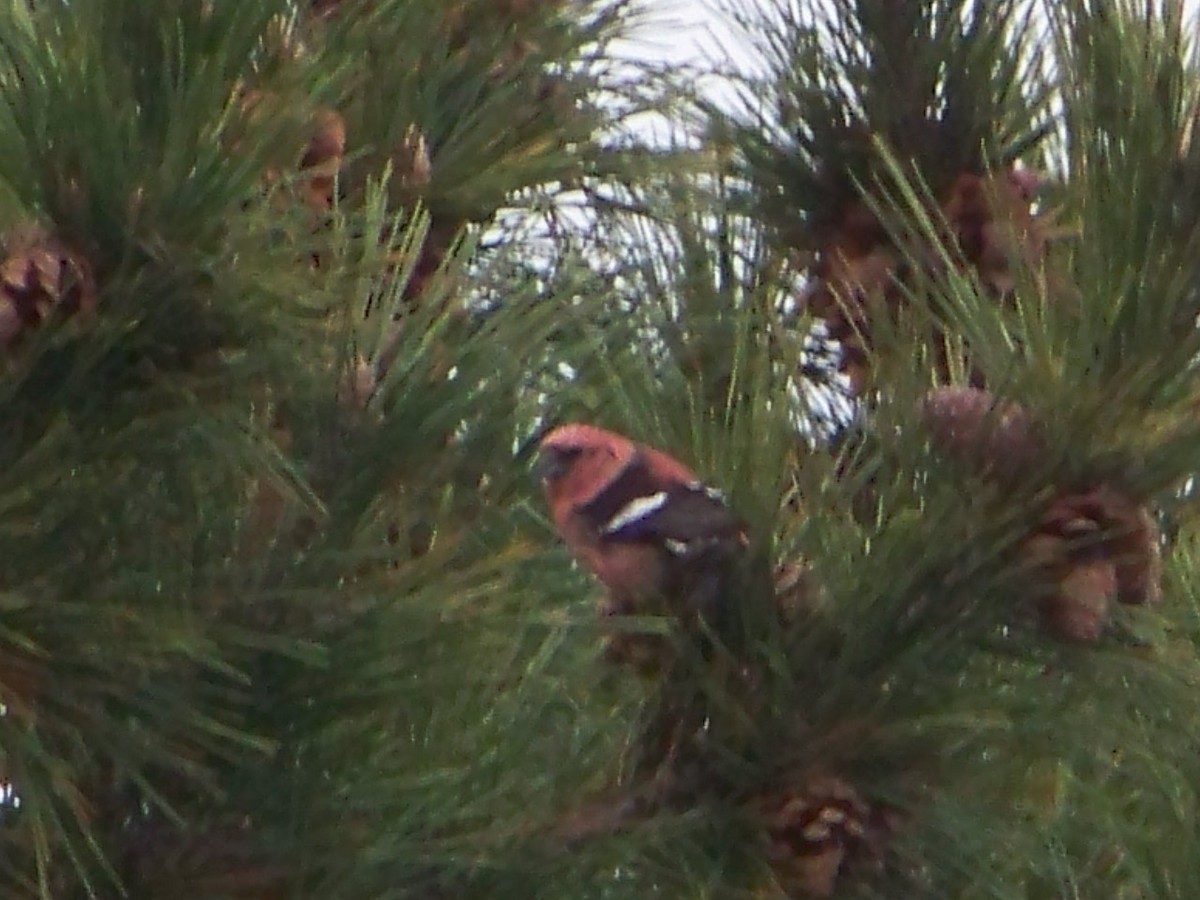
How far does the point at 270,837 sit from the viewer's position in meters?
0.64

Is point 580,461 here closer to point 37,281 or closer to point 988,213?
point 37,281

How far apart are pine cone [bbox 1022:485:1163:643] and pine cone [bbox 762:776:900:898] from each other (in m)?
0.09

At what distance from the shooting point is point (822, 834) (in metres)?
0.64

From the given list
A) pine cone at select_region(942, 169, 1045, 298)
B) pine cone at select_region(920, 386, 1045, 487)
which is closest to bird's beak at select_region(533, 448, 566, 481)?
pine cone at select_region(920, 386, 1045, 487)

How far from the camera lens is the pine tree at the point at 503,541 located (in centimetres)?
58

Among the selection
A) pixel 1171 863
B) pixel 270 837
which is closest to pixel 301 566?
pixel 270 837

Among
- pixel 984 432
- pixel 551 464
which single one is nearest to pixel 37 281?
pixel 551 464

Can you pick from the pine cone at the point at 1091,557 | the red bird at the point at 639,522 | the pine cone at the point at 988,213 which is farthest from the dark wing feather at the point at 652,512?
the pine cone at the point at 988,213

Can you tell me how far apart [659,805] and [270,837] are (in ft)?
0.46

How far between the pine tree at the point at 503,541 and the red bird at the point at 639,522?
0.01 meters

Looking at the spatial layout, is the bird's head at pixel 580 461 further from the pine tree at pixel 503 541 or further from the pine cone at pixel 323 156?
the pine cone at pixel 323 156

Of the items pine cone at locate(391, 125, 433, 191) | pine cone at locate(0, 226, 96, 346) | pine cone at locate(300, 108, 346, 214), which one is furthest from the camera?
pine cone at locate(391, 125, 433, 191)

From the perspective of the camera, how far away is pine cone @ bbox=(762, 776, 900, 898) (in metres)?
0.64

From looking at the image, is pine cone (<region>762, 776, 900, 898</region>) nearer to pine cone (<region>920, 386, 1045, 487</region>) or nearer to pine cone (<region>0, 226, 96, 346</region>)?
pine cone (<region>920, 386, 1045, 487</region>)
